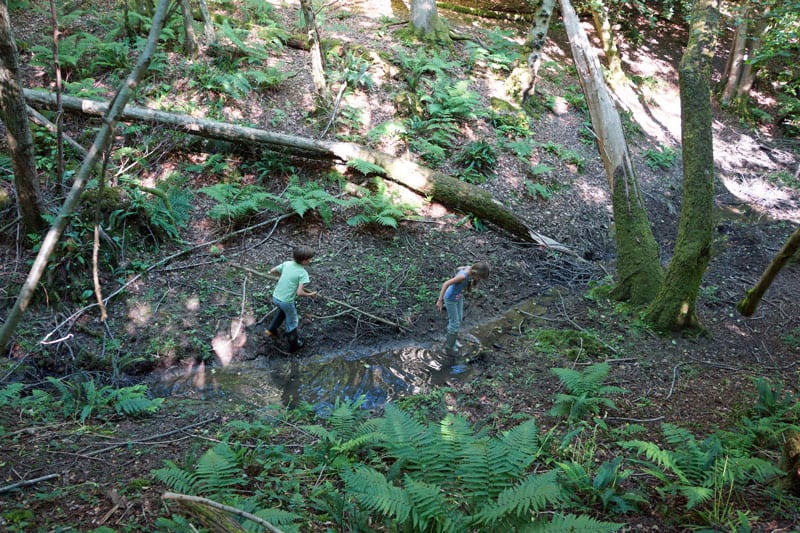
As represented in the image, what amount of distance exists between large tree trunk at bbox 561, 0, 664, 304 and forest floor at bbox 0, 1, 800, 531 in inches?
21.7

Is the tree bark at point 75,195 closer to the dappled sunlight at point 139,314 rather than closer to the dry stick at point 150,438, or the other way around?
the dry stick at point 150,438

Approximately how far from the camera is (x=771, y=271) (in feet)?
19.3

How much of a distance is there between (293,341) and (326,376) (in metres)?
0.77

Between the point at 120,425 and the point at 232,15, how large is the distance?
1256 centimetres

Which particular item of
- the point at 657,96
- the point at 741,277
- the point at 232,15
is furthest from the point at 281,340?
the point at 657,96

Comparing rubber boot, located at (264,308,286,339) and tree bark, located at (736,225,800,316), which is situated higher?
tree bark, located at (736,225,800,316)

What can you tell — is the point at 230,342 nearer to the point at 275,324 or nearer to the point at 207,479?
the point at 275,324

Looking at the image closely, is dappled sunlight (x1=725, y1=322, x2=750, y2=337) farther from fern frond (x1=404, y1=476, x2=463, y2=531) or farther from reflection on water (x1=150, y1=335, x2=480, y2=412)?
fern frond (x1=404, y1=476, x2=463, y2=531)

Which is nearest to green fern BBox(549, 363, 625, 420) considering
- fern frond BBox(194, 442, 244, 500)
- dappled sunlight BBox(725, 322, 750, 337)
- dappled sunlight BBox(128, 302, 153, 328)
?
dappled sunlight BBox(725, 322, 750, 337)

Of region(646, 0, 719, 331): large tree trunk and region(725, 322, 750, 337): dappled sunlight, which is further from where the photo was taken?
region(725, 322, 750, 337): dappled sunlight

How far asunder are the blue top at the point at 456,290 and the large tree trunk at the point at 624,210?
297 centimetres

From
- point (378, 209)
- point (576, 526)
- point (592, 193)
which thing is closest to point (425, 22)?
point (592, 193)

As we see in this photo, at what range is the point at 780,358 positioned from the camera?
6.55 metres

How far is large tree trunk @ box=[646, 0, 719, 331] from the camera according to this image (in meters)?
6.54
